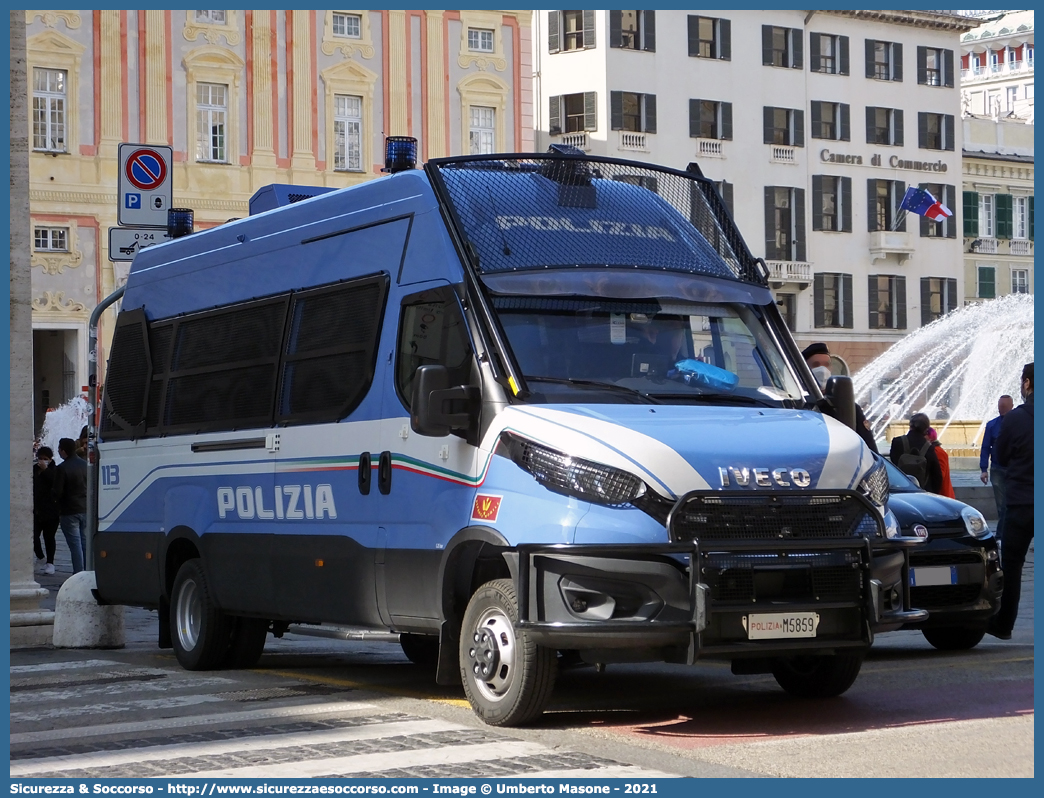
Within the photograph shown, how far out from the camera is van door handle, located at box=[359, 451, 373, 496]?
10.3 metres

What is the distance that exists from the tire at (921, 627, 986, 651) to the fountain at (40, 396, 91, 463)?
101 ft

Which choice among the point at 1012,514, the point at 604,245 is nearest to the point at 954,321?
the point at 1012,514

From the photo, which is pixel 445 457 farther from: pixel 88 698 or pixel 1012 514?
pixel 1012 514

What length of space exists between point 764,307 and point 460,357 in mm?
1929

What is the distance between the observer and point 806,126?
64.6 m

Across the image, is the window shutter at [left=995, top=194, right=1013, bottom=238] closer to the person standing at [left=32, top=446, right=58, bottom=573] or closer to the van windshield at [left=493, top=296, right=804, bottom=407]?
the person standing at [left=32, top=446, right=58, bottom=573]

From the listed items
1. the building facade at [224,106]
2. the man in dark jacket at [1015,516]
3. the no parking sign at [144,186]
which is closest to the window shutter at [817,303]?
the building facade at [224,106]

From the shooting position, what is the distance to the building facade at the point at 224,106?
43.9 metres

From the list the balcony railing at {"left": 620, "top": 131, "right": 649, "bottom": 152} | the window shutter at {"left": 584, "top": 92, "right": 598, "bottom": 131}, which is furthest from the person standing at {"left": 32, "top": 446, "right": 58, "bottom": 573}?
the balcony railing at {"left": 620, "top": 131, "right": 649, "bottom": 152}

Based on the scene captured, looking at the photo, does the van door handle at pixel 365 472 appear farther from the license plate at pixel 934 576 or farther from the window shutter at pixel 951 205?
the window shutter at pixel 951 205

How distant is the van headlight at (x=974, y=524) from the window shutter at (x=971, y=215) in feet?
203

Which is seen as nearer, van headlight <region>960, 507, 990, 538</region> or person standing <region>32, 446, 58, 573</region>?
van headlight <region>960, 507, 990, 538</region>

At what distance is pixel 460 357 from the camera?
9.54m

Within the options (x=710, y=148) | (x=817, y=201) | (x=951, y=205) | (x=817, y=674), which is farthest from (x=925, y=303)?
(x=817, y=674)
